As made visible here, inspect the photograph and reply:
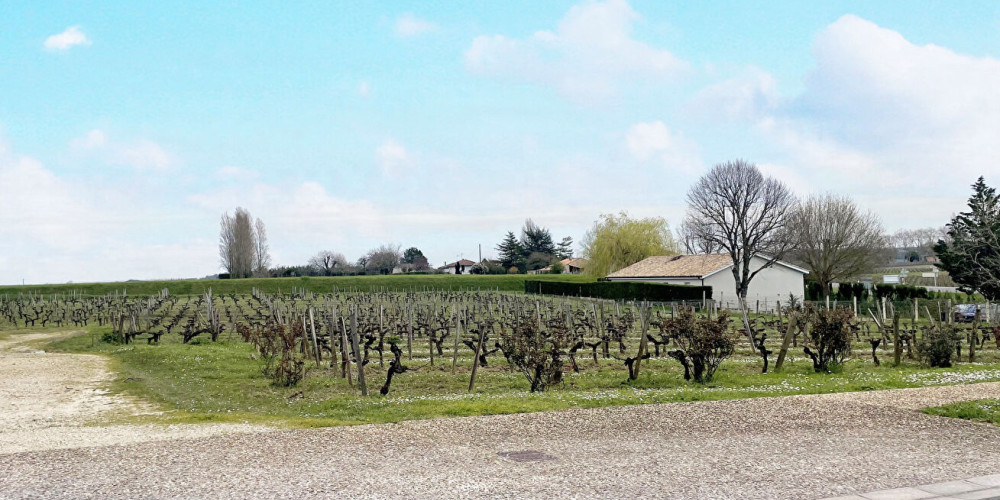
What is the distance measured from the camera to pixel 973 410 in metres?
10.1

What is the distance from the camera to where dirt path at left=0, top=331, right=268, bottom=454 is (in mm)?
9633

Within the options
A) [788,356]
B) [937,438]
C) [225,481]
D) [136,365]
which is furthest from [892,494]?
[136,365]

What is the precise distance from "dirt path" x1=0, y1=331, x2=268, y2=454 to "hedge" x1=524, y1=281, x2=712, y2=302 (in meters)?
34.3

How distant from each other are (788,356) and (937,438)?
13.3 metres

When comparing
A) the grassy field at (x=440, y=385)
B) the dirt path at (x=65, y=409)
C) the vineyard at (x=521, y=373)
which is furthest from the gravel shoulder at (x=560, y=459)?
the vineyard at (x=521, y=373)

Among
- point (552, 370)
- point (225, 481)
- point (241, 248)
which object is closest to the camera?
point (225, 481)

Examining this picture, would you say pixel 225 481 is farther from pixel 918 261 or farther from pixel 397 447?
pixel 918 261

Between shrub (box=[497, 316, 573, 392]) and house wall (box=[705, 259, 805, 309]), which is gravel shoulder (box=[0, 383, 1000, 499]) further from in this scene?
house wall (box=[705, 259, 805, 309])

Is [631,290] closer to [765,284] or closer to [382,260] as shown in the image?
[765,284]

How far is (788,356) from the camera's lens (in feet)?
70.9

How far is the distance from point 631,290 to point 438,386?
39.3 m

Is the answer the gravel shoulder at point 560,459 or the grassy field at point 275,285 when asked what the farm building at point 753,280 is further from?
the gravel shoulder at point 560,459

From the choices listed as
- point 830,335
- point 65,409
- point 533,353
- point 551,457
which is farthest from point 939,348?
point 65,409

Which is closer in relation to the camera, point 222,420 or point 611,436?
point 611,436
